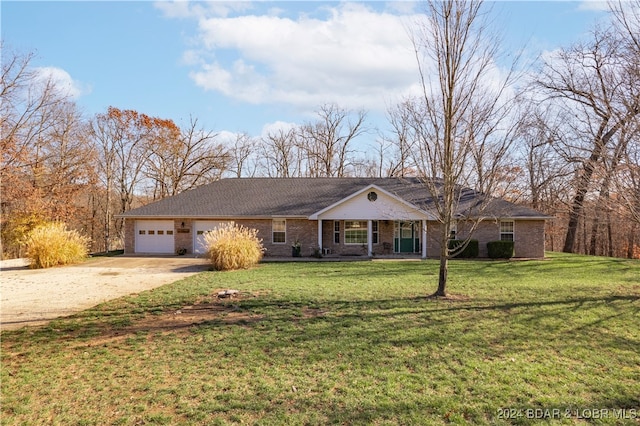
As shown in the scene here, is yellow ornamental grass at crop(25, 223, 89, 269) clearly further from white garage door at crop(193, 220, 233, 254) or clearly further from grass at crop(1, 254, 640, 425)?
grass at crop(1, 254, 640, 425)

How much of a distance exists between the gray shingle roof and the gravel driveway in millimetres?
3396

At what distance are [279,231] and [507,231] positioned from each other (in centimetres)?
1235

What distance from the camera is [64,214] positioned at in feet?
83.0

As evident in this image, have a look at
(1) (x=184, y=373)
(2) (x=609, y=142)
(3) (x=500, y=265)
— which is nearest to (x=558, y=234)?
(3) (x=500, y=265)

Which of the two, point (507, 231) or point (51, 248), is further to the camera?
point (507, 231)

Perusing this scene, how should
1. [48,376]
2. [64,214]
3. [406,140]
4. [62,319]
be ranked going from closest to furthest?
[48,376] < [62,319] < [406,140] < [64,214]

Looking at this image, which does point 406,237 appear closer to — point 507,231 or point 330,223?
point 330,223

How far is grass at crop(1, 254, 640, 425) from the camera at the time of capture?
4203mm

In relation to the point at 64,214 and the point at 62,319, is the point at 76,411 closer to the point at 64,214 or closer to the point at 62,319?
the point at 62,319

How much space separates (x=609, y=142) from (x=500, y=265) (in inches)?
356

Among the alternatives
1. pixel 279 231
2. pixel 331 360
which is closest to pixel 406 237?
pixel 279 231

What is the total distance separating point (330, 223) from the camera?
21.8 m

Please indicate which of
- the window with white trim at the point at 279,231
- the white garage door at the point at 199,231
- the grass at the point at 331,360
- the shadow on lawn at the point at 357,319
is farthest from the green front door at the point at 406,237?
the shadow on lawn at the point at 357,319

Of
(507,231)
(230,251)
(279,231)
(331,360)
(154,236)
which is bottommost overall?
(331,360)
